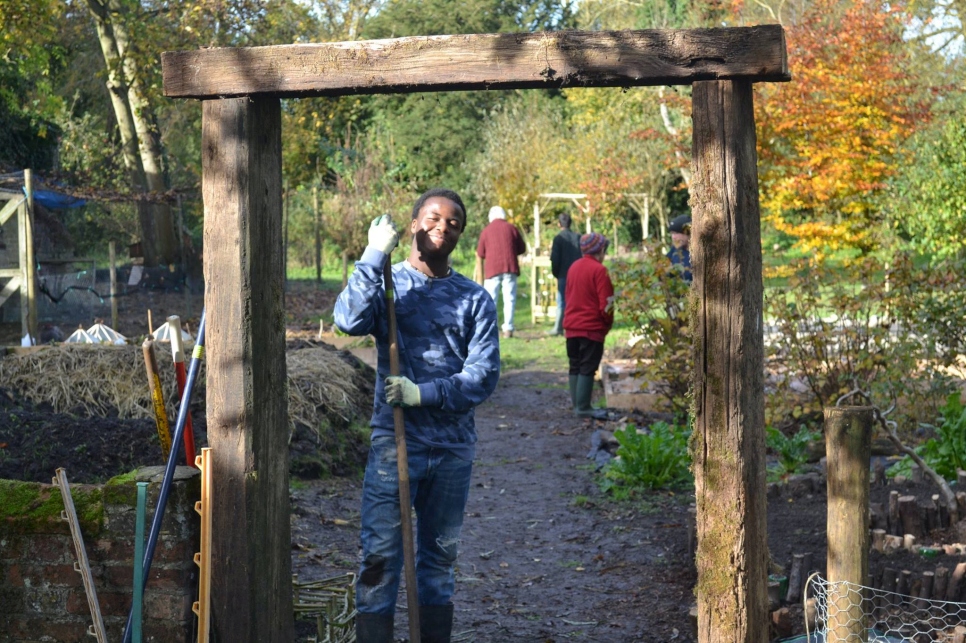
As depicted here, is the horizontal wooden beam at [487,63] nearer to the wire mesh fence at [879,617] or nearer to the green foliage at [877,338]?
the wire mesh fence at [879,617]

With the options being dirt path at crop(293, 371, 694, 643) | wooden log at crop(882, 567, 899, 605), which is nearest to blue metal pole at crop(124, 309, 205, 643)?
dirt path at crop(293, 371, 694, 643)

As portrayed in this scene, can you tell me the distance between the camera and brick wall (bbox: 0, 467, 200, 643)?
3789 millimetres

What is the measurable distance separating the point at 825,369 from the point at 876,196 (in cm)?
963

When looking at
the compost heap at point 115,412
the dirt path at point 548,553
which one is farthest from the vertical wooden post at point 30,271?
the dirt path at point 548,553

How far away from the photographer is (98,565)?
3.82m

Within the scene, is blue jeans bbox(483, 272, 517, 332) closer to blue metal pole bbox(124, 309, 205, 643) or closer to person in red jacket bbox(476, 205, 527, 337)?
person in red jacket bbox(476, 205, 527, 337)

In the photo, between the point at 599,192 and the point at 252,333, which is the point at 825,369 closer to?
the point at 252,333

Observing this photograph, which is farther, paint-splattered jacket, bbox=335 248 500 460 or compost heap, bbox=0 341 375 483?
compost heap, bbox=0 341 375 483

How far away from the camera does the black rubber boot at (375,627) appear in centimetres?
404

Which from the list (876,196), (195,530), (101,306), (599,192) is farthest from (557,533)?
(599,192)

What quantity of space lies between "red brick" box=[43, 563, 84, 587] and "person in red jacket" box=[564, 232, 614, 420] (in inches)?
249

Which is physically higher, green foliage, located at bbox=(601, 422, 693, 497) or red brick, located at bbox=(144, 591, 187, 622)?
red brick, located at bbox=(144, 591, 187, 622)

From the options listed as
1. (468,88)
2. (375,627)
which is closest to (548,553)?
(375,627)

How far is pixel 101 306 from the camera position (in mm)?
14477
